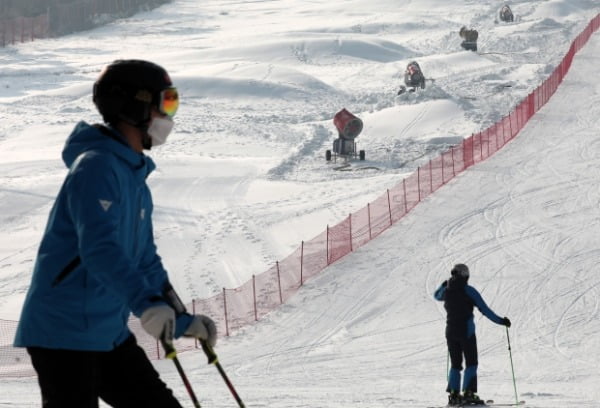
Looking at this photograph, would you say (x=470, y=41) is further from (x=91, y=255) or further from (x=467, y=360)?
(x=91, y=255)

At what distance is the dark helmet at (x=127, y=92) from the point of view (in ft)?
10.1

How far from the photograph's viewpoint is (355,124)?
95.9 ft

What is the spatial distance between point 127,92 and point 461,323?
21.2ft

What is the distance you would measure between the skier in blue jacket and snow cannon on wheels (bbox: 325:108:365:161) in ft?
83.5

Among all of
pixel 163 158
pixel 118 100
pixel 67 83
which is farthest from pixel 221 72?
pixel 118 100

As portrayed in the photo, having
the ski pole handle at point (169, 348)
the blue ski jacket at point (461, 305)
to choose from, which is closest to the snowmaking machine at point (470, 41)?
the blue ski jacket at point (461, 305)

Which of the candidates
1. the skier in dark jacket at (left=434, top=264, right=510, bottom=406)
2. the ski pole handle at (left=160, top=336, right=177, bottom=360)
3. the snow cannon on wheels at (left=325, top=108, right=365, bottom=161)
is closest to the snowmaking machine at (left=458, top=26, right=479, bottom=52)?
the snow cannon on wheels at (left=325, top=108, right=365, bottom=161)

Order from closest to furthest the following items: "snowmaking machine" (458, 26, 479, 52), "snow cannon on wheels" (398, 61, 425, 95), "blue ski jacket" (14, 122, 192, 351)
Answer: "blue ski jacket" (14, 122, 192, 351), "snow cannon on wheels" (398, 61, 425, 95), "snowmaking machine" (458, 26, 479, 52)

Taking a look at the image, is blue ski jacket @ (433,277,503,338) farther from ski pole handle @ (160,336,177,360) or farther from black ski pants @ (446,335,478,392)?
ski pole handle @ (160,336,177,360)

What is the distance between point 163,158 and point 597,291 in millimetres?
15891

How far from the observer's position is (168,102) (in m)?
3.15

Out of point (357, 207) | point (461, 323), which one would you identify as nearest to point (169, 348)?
point (461, 323)

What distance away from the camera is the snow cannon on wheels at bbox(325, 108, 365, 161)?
94.0ft

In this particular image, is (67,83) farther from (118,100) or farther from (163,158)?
(118,100)
